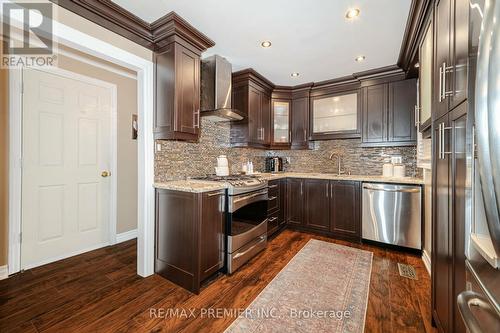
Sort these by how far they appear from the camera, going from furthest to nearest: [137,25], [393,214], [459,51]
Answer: [393,214], [137,25], [459,51]

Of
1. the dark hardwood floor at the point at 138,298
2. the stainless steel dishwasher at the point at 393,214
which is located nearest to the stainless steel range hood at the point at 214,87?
the dark hardwood floor at the point at 138,298

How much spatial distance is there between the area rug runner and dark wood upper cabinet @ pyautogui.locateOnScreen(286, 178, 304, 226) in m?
0.95

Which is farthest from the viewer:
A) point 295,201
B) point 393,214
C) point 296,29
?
point 295,201

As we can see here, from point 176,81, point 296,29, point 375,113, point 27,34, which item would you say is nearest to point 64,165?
point 27,34

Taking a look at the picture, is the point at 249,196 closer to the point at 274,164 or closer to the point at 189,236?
the point at 189,236

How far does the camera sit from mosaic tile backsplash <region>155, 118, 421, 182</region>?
251cm

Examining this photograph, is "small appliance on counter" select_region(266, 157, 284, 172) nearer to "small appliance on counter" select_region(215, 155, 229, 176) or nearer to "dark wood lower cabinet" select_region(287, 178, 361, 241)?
"dark wood lower cabinet" select_region(287, 178, 361, 241)

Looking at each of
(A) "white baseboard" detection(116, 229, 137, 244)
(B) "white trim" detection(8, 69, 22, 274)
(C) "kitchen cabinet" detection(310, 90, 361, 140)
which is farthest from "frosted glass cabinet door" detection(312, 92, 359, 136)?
(B) "white trim" detection(8, 69, 22, 274)

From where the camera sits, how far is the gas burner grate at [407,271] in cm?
220

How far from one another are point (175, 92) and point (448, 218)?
2.29 m

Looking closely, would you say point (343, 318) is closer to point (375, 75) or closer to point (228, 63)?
point (228, 63)

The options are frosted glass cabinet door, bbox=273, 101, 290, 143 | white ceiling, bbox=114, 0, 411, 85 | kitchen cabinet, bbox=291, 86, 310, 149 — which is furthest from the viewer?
frosted glass cabinet door, bbox=273, 101, 290, 143

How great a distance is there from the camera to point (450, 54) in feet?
3.80

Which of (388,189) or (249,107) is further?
(249,107)
